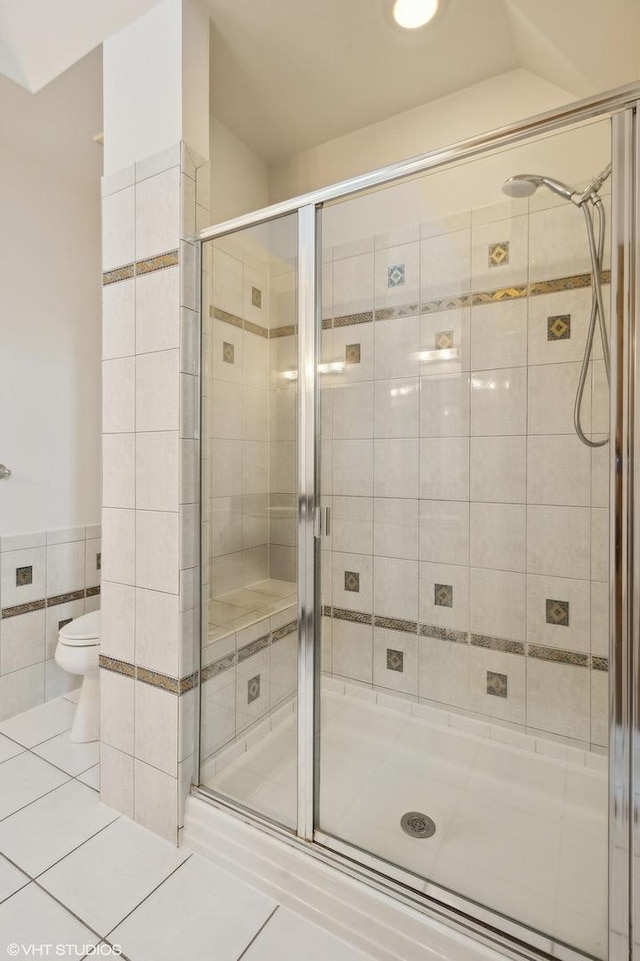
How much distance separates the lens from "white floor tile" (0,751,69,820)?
5.25 feet

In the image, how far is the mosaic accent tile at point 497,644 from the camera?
1646 mm

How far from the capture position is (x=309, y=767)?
1.36 meters

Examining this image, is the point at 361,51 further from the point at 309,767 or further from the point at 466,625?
the point at 309,767

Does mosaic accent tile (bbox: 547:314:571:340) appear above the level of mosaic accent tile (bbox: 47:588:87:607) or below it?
above

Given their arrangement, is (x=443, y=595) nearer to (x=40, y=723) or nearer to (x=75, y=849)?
(x=75, y=849)

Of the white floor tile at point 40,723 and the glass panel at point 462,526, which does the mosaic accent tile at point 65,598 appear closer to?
the white floor tile at point 40,723

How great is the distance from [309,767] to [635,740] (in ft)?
2.74

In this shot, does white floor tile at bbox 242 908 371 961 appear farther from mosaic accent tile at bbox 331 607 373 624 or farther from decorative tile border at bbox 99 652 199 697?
mosaic accent tile at bbox 331 607 373 624

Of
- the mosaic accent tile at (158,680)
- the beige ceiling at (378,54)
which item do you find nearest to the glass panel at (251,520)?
the mosaic accent tile at (158,680)

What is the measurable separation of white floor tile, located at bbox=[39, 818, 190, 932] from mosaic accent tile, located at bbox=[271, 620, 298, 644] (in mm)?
690

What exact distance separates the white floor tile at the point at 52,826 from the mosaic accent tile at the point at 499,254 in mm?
2250

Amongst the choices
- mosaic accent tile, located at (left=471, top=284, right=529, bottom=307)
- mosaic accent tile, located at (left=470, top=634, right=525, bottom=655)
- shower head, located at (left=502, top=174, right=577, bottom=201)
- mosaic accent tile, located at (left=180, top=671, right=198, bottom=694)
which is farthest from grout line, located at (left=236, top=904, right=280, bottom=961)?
shower head, located at (left=502, top=174, right=577, bottom=201)

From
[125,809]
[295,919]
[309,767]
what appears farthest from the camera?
[125,809]

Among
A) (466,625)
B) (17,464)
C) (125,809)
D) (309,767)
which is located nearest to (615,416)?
(466,625)
